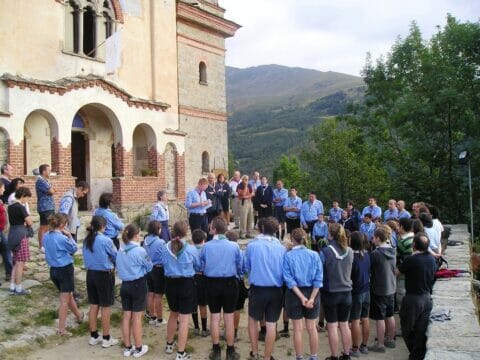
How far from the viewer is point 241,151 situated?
90.5 metres

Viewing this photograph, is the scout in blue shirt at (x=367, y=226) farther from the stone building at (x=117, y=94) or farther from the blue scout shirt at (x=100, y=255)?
the stone building at (x=117, y=94)

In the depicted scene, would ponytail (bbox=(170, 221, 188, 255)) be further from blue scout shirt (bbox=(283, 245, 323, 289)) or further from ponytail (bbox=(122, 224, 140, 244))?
blue scout shirt (bbox=(283, 245, 323, 289))

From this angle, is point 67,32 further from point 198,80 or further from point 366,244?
point 366,244

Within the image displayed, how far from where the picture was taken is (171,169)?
18562mm

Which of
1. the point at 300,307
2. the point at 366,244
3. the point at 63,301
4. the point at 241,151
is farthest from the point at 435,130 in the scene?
the point at 241,151

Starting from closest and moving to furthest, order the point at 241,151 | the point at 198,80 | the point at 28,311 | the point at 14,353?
the point at 14,353, the point at 28,311, the point at 198,80, the point at 241,151

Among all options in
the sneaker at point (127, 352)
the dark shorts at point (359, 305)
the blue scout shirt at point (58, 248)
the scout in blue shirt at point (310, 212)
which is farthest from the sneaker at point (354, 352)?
the scout in blue shirt at point (310, 212)

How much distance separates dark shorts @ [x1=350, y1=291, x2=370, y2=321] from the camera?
7.04 metres

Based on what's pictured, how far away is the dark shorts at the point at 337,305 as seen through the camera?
663cm

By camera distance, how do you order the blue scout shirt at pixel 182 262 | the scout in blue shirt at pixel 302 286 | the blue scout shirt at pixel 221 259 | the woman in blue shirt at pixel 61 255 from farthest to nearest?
1. the woman in blue shirt at pixel 61 255
2. the blue scout shirt at pixel 182 262
3. the blue scout shirt at pixel 221 259
4. the scout in blue shirt at pixel 302 286

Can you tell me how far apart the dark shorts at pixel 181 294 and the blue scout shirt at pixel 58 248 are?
1.68m

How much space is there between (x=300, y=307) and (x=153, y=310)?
3.10 metres

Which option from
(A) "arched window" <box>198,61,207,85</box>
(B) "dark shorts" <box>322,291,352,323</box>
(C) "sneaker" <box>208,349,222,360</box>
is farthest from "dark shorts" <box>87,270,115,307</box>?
(A) "arched window" <box>198,61,207,85</box>

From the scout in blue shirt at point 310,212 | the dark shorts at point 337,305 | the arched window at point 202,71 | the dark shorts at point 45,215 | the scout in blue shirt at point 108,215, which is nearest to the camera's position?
the dark shorts at point 337,305
